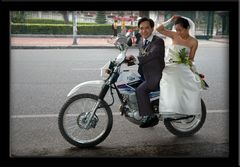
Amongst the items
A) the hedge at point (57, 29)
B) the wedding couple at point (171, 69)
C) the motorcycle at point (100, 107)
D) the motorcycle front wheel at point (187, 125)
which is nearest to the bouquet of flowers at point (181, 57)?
the wedding couple at point (171, 69)

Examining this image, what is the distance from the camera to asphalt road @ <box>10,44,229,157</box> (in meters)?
3.31

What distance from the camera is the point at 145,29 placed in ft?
11.1

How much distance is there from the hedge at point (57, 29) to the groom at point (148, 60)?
206 millimetres

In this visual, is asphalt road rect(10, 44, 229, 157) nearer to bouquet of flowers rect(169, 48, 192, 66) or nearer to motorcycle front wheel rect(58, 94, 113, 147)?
motorcycle front wheel rect(58, 94, 113, 147)

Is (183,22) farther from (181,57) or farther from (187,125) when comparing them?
(187,125)

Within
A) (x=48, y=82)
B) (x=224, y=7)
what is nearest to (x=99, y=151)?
(x=224, y=7)

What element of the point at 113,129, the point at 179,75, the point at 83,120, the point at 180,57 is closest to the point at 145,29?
the point at 180,57

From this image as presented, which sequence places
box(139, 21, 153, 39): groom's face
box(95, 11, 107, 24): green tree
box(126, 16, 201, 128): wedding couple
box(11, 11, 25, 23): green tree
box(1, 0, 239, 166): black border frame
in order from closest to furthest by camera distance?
box(1, 0, 239, 166): black border frame
box(11, 11, 25, 23): green tree
box(95, 11, 107, 24): green tree
box(139, 21, 153, 39): groom's face
box(126, 16, 201, 128): wedding couple

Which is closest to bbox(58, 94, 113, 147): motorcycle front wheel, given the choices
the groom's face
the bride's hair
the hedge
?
the hedge

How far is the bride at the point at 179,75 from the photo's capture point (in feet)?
11.3

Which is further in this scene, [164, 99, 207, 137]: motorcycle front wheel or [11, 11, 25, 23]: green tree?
[164, 99, 207, 137]: motorcycle front wheel

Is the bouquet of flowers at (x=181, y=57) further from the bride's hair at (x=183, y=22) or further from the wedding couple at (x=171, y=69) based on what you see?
the bride's hair at (x=183, y=22)

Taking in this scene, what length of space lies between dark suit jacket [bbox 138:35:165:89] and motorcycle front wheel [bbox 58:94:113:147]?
0.52 metres
